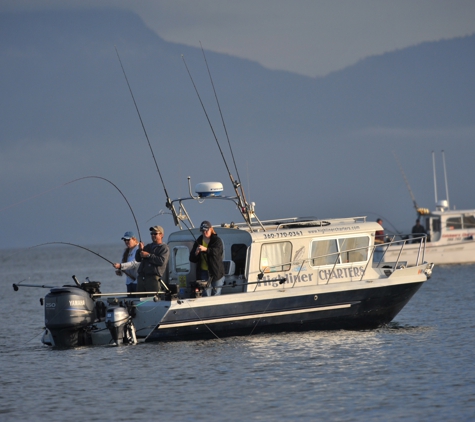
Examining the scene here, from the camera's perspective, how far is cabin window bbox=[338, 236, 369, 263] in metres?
17.3

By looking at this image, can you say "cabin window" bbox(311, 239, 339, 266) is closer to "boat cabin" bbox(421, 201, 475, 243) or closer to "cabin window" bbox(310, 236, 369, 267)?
"cabin window" bbox(310, 236, 369, 267)

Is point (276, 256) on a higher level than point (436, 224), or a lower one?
higher

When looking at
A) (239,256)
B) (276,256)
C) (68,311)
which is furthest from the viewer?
(239,256)

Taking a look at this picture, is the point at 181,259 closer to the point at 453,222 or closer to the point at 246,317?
the point at 246,317

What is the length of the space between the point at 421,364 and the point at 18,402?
6.40 metres

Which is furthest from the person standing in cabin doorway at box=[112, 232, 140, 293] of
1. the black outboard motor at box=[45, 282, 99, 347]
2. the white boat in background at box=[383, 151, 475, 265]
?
the white boat in background at box=[383, 151, 475, 265]

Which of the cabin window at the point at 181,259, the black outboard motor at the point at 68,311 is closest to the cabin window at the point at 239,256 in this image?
the cabin window at the point at 181,259

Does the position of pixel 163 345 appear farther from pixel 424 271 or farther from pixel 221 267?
pixel 424 271

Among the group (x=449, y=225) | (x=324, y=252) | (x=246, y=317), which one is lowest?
(x=246, y=317)

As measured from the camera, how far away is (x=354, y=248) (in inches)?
686

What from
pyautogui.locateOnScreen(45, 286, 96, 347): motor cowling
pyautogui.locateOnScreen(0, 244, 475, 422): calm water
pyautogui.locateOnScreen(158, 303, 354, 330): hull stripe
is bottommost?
pyautogui.locateOnScreen(0, 244, 475, 422): calm water

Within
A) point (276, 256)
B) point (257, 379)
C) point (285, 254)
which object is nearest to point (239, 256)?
point (276, 256)

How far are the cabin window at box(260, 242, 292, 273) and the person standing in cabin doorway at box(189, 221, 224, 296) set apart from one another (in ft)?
3.11

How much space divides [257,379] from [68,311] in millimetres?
4110
